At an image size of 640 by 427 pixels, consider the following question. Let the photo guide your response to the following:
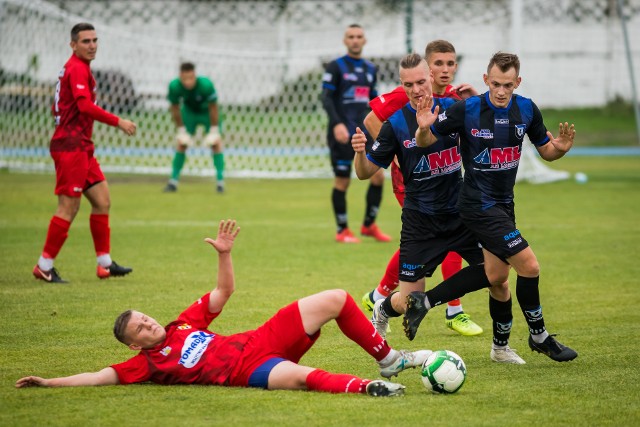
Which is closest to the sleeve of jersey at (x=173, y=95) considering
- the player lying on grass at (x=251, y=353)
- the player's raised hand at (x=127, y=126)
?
the player's raised hand at (x=127, y=126)

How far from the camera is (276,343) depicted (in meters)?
5.58

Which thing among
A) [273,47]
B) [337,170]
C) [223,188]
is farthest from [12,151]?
[273,47]

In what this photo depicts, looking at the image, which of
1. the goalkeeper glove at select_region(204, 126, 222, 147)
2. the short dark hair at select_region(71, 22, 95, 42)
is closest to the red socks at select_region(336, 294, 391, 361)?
the short dark hair at select_region(71, 22, 95, 42)

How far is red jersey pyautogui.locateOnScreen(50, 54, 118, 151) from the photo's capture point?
945cm

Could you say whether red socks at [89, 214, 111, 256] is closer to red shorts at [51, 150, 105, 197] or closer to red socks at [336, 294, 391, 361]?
red shorts at [51, 150, 105, 197]

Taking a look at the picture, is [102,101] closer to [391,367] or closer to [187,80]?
[187,80]

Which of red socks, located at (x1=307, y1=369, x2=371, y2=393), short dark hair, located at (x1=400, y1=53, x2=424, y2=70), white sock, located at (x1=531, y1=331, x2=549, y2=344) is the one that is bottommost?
white sock, located at (x1=531, y1=331, x2=549, y2=344)

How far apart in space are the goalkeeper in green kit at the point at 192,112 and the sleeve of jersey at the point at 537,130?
11523 mm

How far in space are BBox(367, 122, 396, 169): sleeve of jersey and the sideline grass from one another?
53.4 inches

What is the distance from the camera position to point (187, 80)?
1742 cm

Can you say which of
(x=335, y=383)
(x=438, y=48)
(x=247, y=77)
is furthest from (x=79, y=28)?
(x=247, y=77)

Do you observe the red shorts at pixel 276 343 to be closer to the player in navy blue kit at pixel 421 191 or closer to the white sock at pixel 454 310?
the player in navy blue kit at pixel 421 191

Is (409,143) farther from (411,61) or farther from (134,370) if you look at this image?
(134,370)

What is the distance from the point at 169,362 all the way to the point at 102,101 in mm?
16656
